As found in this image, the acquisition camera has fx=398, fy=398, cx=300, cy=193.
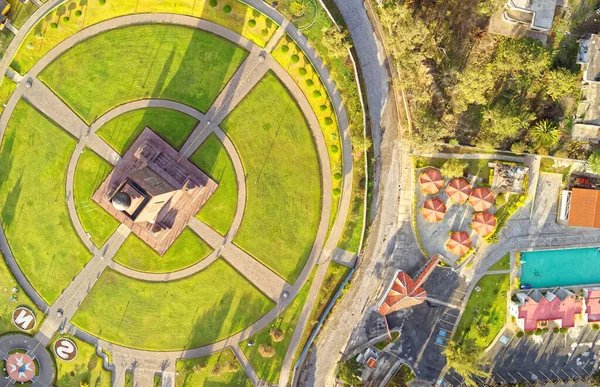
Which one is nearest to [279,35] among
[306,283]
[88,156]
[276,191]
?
[276,191]

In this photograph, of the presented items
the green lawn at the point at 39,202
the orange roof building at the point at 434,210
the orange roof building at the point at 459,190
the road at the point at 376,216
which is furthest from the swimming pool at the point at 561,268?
the green lawn at the point at 39,202

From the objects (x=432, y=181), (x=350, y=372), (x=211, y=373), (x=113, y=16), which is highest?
(x=432, y=181)

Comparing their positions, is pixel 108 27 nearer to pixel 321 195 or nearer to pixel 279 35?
pixel 279 35

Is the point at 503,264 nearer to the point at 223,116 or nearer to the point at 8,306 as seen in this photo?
the point at 223,116

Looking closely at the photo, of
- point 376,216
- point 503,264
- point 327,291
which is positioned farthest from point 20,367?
point 503,264

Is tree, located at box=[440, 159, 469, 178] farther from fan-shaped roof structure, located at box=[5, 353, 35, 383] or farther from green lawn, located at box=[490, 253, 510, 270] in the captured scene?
fan-shaped roof structure, located at box=[5, 353, 35, 383]

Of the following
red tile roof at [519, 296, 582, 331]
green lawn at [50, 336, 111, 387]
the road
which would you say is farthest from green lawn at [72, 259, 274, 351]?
red tile roof at [519, 296, 582, 331]
